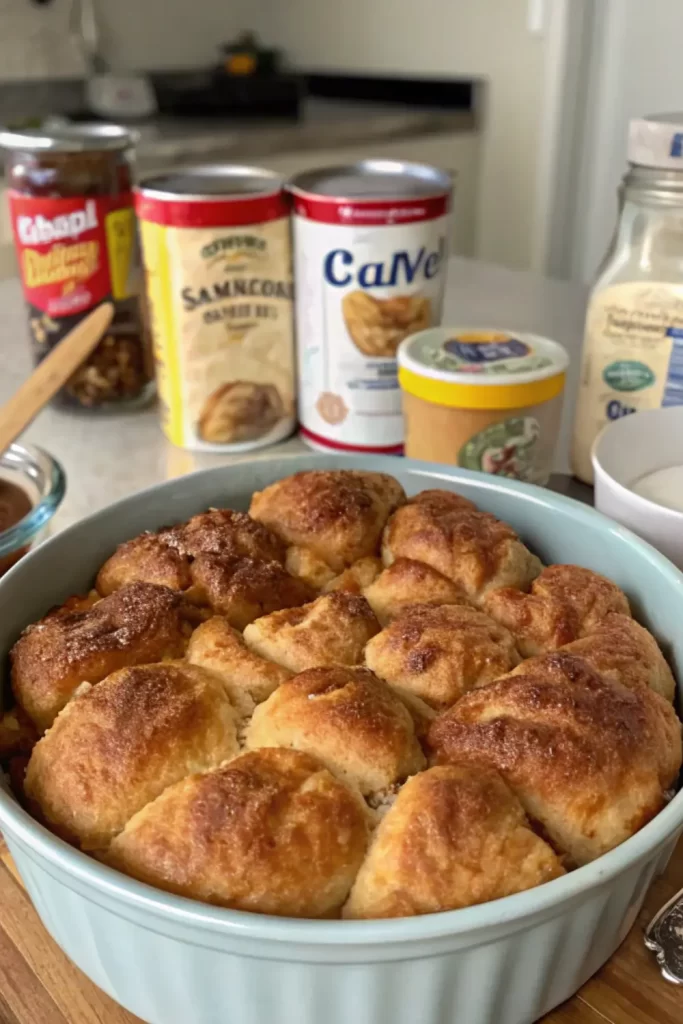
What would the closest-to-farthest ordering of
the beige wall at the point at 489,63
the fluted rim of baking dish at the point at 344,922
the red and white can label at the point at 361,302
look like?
1. the fluted rim of baking dish at the point at 344,922
2. the red and white can label at the point at 361,302
3. the beige wall at the point at 489,63

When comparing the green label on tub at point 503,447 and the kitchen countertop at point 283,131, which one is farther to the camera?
the kitchen countertop at point 283,131

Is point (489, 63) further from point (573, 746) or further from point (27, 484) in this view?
point (573, 746)

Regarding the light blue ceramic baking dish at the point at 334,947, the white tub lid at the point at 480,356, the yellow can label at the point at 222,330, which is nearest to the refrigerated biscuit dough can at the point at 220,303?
the yellow can label at the point at 222,330

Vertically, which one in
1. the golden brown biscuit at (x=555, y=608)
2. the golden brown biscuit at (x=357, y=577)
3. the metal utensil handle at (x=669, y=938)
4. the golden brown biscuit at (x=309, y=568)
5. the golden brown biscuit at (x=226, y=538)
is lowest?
the metal utensil handle at (x=669, y=938)

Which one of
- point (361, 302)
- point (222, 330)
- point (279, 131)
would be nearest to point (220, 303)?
point (222, 330)

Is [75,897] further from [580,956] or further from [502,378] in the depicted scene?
[502,378]

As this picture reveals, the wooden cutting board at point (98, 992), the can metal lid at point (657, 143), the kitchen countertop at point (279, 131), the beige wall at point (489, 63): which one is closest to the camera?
the wooden cutting board at point (98, 992)

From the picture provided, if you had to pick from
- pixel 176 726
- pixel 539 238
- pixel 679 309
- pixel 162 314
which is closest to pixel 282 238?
pixel 162 314

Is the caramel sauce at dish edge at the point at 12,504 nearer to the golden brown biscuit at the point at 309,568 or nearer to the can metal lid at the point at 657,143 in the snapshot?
the golden brown biscuit at the point at 309,568
